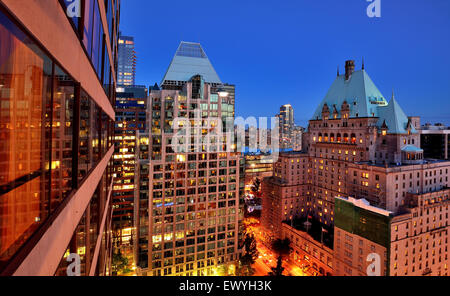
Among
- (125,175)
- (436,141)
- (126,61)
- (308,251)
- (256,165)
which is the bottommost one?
(308,251)

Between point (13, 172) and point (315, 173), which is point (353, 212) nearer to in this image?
point (315, 173)

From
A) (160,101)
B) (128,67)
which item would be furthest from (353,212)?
(128,67)

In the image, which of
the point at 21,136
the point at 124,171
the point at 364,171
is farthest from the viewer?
the point at 124,171

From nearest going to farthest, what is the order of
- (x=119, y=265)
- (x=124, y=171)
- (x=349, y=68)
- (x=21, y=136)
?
1. (x=21, y=136)
2. (x=119, y=265)
3. (x=124, y=171)
4. (x=349, y=68)

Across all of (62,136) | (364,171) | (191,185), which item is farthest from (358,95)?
(62,136)

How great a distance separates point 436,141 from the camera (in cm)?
9238

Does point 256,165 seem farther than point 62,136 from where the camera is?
Yes

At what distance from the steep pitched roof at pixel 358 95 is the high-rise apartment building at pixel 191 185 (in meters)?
40.3

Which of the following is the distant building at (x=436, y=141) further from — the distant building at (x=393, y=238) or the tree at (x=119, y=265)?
the tree at (x=119, y=265)

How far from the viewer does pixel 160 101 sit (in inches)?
1730

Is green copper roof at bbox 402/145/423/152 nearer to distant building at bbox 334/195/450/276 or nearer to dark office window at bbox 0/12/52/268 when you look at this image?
distant building at bbox 334/195/450/276

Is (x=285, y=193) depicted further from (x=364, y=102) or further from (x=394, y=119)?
(x=394, y=119)

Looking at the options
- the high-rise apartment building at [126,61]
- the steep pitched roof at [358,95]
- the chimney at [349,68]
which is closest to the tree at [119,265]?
the steep pitched roof at [358,95]

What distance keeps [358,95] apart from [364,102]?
10.3 ft
